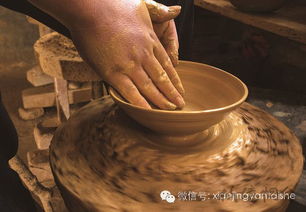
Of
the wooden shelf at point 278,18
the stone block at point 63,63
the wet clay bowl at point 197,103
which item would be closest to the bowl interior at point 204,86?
the wet clay bowl at point 197,103

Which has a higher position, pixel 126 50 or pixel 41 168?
pixel 126 50

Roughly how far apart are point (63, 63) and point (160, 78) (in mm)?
1161

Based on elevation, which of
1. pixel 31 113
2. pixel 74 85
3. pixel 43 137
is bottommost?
pixel 31 113

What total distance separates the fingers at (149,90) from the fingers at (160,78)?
0.04 feet

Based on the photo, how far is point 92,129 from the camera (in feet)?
3.72

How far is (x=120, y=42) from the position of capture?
97 cm

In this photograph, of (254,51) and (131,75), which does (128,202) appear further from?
(254,51)

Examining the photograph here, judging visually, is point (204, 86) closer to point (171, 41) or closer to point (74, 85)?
point (171, 41)

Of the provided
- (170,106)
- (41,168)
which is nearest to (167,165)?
(170,106)

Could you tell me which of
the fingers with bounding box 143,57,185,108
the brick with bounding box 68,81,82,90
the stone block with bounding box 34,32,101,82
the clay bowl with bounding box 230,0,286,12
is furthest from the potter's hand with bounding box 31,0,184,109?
the brick with bounding box 68,81,82,90

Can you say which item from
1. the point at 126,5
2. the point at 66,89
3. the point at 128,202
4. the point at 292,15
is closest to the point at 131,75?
the point at 126,5

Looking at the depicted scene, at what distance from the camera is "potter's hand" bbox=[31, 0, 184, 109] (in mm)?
959

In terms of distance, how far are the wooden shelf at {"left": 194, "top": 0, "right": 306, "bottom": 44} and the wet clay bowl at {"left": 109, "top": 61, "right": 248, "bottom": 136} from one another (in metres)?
1.09

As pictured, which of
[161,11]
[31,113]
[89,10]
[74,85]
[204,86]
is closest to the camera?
[89,10]
